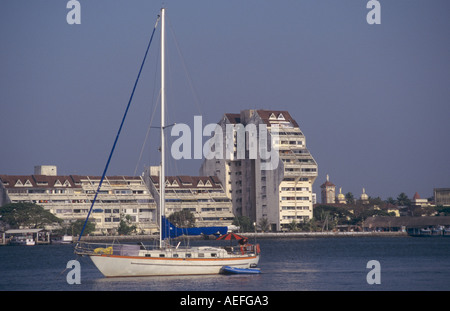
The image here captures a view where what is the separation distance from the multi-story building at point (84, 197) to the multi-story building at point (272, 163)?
28591 millimetres

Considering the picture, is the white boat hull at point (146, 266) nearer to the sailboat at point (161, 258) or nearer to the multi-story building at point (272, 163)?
the sailboat at point (161, 258)

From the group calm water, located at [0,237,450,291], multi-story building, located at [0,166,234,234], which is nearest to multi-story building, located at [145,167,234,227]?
multi-story building, located at [0,166,234,234]

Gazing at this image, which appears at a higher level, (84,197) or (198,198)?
(84,197)

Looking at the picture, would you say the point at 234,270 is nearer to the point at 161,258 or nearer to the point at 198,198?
the point at 161,258

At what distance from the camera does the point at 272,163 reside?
186 m

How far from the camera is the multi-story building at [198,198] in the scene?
7274 inches

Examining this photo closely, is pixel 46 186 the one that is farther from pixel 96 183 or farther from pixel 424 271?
pixel 424 271

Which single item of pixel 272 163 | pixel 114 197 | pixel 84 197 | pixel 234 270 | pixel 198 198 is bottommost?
pixel 234 270

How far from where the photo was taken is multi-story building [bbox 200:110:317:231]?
607 feet

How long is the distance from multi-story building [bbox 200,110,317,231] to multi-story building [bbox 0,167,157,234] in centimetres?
2859

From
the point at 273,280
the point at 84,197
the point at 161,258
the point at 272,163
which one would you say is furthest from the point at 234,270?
the point at 272,163

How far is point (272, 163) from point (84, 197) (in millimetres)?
46497

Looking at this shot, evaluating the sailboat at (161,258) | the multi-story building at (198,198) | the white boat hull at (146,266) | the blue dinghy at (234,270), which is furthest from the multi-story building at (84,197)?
the white boat hull at (146,266)
